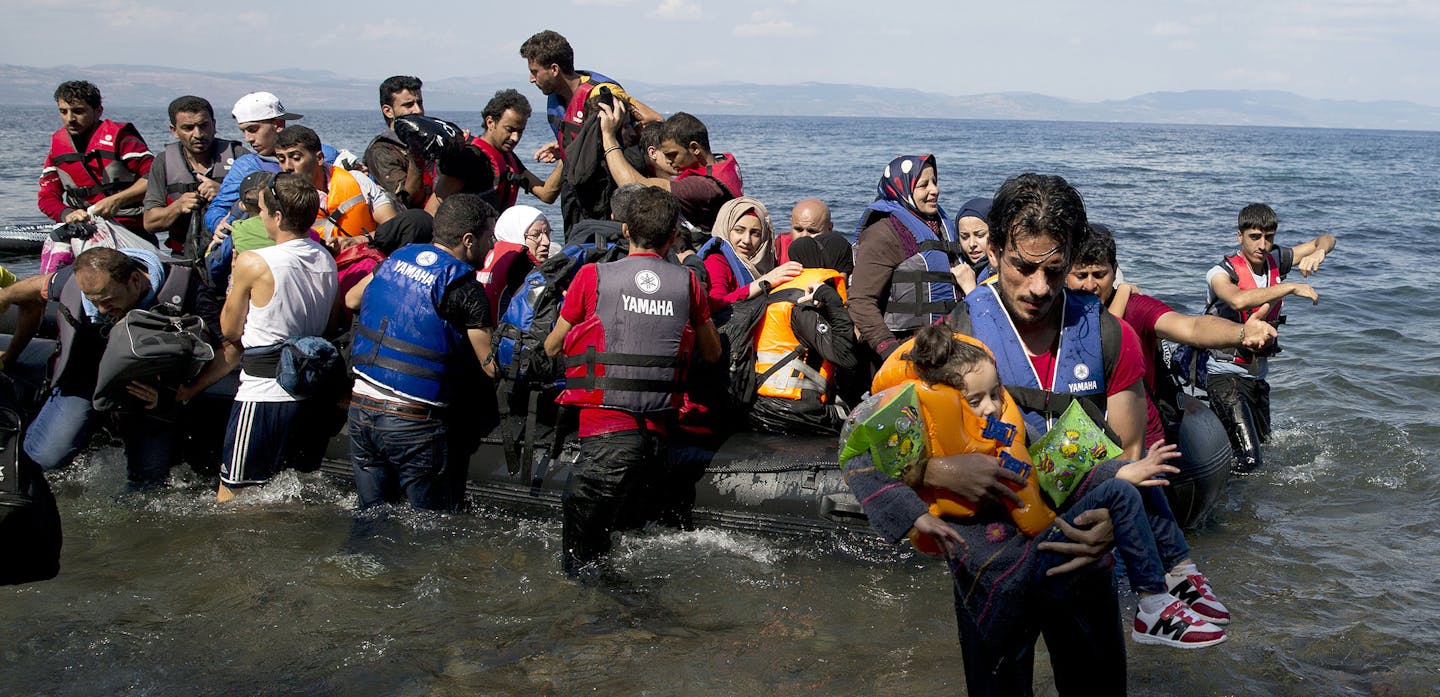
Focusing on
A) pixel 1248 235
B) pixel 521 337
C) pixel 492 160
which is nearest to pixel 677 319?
pixel 521 337

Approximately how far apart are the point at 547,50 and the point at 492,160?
0.81 m

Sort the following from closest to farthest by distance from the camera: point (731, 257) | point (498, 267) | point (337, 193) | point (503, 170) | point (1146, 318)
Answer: point (1146, 318) → point (731, 257) → point (498, 267) → point (337, 193) → point (503, 170)

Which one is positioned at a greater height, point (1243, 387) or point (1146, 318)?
point (1146, 318)

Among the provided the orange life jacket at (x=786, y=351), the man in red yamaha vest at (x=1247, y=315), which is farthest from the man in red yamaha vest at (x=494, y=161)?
the man in red yamaha vest at (x=1247, y=315)

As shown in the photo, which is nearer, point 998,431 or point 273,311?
point 998,431

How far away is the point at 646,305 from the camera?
4.95 meters

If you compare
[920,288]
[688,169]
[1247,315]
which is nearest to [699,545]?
[920,288]

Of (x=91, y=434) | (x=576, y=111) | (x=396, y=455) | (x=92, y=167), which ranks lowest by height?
(x=91, y=434)

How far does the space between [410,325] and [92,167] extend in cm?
431

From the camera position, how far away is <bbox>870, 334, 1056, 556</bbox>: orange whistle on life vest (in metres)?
2.98

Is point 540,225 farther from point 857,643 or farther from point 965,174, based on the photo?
point 965,174

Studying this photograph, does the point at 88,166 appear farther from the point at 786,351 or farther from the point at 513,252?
the point at 786,351

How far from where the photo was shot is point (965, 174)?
40.2m

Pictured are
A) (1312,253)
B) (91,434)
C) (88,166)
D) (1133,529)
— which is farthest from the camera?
(88,166)
